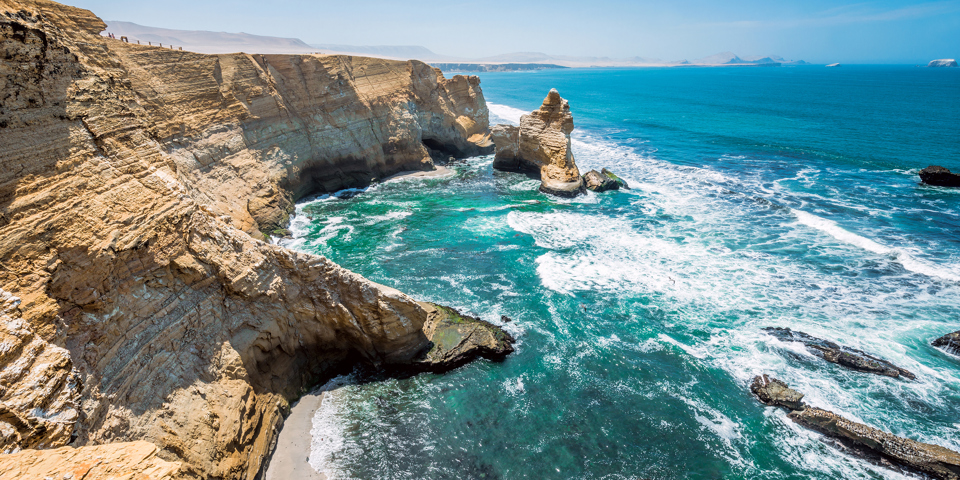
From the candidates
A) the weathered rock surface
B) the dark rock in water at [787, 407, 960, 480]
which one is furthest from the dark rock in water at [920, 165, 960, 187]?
the weathered rock surface

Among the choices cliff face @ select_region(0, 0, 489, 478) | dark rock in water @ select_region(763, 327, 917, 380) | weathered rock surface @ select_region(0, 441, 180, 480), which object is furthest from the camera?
dark rock in water @ select_region(763, 327, 917, 380)

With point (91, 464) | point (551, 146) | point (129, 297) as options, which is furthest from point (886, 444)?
point (551, 146)

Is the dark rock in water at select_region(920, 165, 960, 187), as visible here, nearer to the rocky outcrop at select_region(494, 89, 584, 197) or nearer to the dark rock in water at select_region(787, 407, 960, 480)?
the rocky outcrop at select_region(494, 89, 584, 197)

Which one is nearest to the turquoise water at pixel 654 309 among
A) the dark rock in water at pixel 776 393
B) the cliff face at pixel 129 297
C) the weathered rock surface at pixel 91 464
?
the dark rock in water at pixel 776 393

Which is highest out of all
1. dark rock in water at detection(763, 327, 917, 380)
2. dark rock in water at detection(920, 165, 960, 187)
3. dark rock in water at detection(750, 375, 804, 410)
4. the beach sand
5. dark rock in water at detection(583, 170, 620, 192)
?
dark rock in water at detection(920, 165, 960, 187)

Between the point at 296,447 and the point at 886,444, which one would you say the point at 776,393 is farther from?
the point at 296,447

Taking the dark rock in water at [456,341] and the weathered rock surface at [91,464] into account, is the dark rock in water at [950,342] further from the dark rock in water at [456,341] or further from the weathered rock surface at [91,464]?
the weathered rock surface at [91,464]

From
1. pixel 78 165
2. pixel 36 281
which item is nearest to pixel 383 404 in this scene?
pixel 36 281

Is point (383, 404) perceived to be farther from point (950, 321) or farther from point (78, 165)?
point (950, 321)
